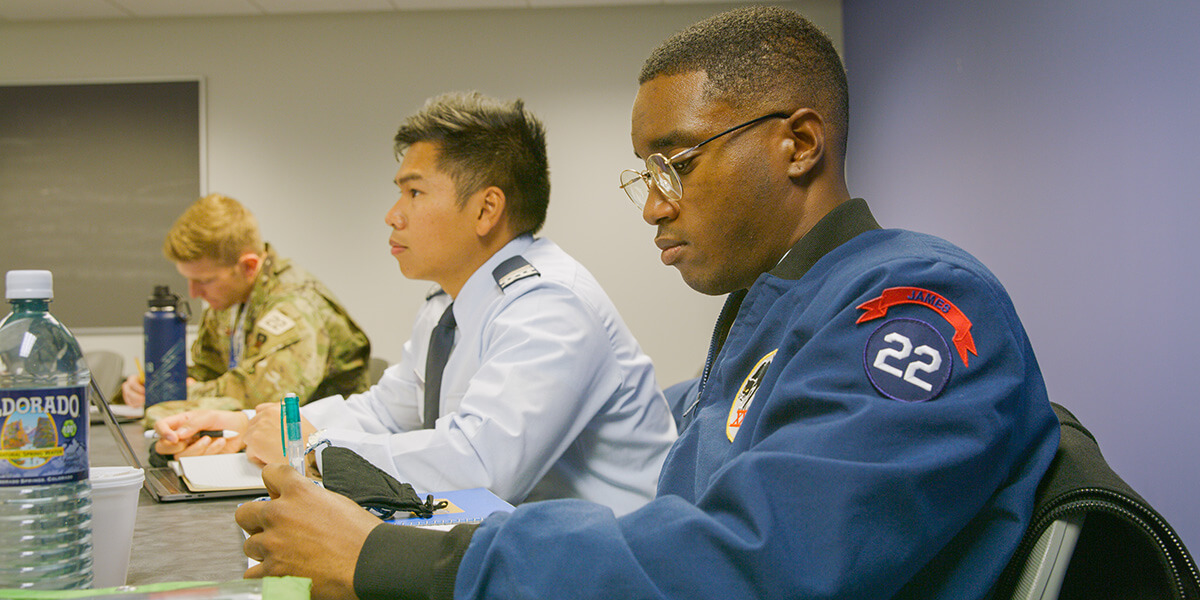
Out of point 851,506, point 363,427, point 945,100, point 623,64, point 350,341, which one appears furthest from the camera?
point 623,64

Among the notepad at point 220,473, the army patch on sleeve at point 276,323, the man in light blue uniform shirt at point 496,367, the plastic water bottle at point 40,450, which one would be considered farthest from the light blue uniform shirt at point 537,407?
the army patch on sleeve at point 276,323

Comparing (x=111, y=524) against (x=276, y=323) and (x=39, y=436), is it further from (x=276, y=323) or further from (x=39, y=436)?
(x=276, y=323)

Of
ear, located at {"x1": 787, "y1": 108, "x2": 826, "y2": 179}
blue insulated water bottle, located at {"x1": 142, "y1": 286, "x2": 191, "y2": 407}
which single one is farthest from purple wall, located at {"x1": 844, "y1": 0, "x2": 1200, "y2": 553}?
blue insulated water bottle, located at {"x1": 142, "y1": 286, "x2": 191, "y2": 407}

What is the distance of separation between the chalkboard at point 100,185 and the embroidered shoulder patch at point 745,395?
4.51m

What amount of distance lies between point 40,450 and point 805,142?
795mm

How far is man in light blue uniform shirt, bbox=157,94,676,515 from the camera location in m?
1.27

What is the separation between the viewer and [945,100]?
340cm

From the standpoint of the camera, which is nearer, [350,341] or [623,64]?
[350,341]

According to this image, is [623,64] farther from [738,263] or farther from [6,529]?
[6,529]

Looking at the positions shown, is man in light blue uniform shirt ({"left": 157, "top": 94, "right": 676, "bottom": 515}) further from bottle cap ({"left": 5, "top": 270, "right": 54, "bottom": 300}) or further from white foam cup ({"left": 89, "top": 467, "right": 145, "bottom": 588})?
bottle cap ({"left": 5, "top": 270, "right": 54, "bottom": 300})

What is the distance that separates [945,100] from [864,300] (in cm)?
306

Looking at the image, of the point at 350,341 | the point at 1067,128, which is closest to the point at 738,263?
the point at 350,341

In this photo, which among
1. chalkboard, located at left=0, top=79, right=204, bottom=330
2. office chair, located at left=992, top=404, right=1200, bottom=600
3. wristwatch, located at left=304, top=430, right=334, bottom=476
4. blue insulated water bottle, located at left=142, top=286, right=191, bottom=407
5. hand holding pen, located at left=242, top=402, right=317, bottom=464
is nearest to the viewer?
office chair, located at left=992, top=404, right=1200, bottom=600

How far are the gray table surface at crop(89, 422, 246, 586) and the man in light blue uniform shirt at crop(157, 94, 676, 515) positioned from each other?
0.61 feet
